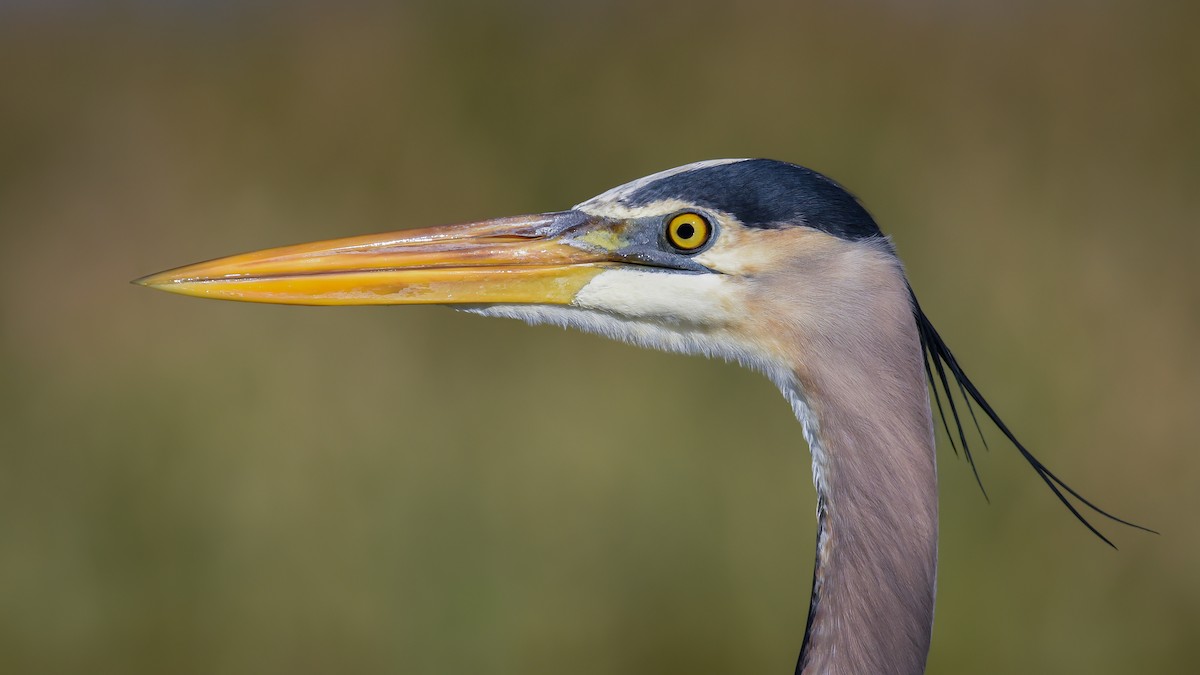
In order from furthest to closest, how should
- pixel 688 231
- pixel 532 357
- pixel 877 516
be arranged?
1. pixel 532 357
2. pixel 688 231
3. pixel 877 516

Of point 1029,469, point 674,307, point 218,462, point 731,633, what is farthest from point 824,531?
point 218,462

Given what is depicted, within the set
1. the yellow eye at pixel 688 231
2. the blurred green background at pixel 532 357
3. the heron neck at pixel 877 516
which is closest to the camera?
the heron neck at pixel 877 516

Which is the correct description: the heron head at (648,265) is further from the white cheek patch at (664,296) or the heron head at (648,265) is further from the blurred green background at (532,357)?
the blurred green background at (532,357)

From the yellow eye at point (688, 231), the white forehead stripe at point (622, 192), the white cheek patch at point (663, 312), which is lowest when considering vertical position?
the white cheek patch at point (663, 312)

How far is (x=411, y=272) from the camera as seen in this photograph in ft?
4.89

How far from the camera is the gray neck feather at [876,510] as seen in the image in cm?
132

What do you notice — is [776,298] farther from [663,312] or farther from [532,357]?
[532,357]

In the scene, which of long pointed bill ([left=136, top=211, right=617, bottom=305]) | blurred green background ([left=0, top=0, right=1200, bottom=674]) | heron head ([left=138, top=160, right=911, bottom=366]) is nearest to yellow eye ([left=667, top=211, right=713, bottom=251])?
heron head ([left=138, top=160, right=911, bottom=366])

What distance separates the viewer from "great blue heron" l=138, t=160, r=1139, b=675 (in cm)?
133

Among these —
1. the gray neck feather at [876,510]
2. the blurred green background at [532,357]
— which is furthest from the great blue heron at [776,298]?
the blurred green background at [532,357]

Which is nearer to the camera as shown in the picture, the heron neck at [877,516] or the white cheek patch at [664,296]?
the heron neck at [877,516]

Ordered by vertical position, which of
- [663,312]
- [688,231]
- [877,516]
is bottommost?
[877,516]

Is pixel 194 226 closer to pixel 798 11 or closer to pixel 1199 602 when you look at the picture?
pixel 798 11

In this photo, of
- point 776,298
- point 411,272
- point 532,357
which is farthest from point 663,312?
point 532,357
